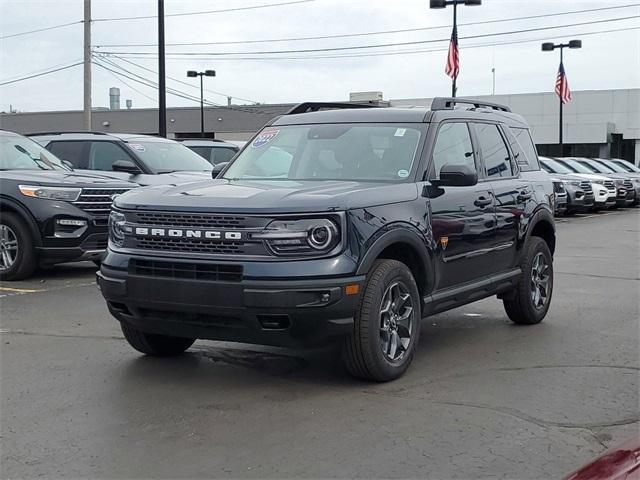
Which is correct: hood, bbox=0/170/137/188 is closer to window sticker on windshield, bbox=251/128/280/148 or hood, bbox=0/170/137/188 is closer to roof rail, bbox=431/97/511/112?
window sticker on windshield, bbox=251/128/280/148

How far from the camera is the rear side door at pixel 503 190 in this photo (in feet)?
22.9

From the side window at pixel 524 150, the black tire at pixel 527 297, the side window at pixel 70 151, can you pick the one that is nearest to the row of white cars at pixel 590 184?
the side window at pixel 70 151

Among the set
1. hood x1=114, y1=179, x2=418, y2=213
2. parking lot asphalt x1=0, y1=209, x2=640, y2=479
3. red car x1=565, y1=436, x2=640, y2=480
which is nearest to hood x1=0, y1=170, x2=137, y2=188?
parking lot asphalt x1=0, y1=209, x2=640, y2=479

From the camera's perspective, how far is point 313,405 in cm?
512

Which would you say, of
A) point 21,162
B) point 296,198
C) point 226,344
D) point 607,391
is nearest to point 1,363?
point 226,344

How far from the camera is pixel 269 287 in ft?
16.3

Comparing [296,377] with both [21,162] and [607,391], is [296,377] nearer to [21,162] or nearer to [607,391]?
[607,391]

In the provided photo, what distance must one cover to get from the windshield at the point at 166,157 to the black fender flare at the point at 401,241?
7153 millimetres

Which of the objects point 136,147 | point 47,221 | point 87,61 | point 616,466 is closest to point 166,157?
point 136,147

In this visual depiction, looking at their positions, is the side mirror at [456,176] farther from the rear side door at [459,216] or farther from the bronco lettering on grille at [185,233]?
the bronco lettering on grille at [185,233]

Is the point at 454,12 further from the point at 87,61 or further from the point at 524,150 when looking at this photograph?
the point at 524,150

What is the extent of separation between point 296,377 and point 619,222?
1859cm

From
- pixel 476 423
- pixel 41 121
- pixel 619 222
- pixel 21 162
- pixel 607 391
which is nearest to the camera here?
pixel 476 423

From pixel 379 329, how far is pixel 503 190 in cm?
234
